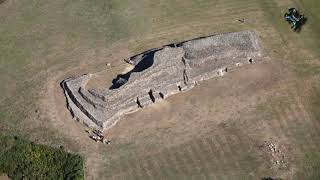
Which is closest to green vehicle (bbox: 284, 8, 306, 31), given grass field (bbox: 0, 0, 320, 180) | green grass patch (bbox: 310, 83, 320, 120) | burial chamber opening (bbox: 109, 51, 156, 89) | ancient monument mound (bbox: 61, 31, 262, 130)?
grass field (bbox: 0, 0, 320, 180)

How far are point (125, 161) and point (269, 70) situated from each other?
2079 centimetres

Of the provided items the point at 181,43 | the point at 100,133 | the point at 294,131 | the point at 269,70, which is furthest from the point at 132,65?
the point at 294,131

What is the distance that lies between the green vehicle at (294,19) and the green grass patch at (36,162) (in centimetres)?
3220

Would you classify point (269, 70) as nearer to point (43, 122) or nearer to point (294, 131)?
point (294, 131)

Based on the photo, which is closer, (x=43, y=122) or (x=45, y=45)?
(x=43, y=122)

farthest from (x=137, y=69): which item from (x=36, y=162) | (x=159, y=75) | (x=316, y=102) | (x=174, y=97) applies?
(x=316, y=102)

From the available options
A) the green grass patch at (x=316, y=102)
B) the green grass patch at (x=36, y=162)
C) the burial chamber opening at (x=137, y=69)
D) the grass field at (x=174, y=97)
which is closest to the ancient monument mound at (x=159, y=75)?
the burial chamber opening at (x=137, y=69)

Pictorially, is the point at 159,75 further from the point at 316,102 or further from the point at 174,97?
the point at 316,102

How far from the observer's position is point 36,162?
180 ft

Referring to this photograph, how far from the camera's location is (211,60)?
63562 mm

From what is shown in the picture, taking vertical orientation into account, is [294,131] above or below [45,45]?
below

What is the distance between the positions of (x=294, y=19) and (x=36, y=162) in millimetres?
36314

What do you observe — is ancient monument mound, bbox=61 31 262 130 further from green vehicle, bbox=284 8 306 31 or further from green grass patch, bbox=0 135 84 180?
green vehicle, bbox=284 8 306 31

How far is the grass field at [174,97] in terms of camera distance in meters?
55.1
